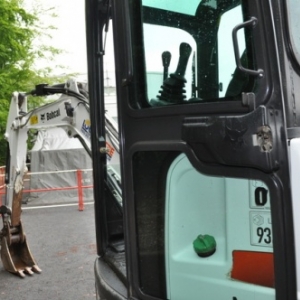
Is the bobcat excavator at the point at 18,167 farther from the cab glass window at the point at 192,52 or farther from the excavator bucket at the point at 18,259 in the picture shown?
the cab glass window at the point at 192,52

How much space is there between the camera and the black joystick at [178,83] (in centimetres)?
175

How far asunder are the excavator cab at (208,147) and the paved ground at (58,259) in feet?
9.61

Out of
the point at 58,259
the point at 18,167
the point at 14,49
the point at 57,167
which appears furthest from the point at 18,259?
the point at 14,49

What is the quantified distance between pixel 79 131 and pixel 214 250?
9.57ft

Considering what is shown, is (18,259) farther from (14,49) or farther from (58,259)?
(14,49)

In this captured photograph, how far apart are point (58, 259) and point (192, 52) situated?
4.99 meters

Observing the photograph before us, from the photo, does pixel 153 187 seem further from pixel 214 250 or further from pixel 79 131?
pixel 79 131

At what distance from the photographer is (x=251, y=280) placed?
1.66 metres

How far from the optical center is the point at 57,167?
12.1 m

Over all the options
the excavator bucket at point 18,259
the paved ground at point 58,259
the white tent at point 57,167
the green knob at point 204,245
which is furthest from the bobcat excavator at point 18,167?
the white tent at point 57,167

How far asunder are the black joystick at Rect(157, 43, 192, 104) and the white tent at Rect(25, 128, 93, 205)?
9485 millimetres

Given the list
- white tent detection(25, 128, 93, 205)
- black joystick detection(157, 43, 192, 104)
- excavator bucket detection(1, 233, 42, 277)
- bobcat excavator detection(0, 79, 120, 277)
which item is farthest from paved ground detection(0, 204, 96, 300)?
black joystick detection(157, 43, 192, 104)

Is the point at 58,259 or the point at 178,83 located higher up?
the point at 178,83

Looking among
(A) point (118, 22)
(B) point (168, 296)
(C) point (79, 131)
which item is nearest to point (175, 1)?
(A) point (118, 22)
